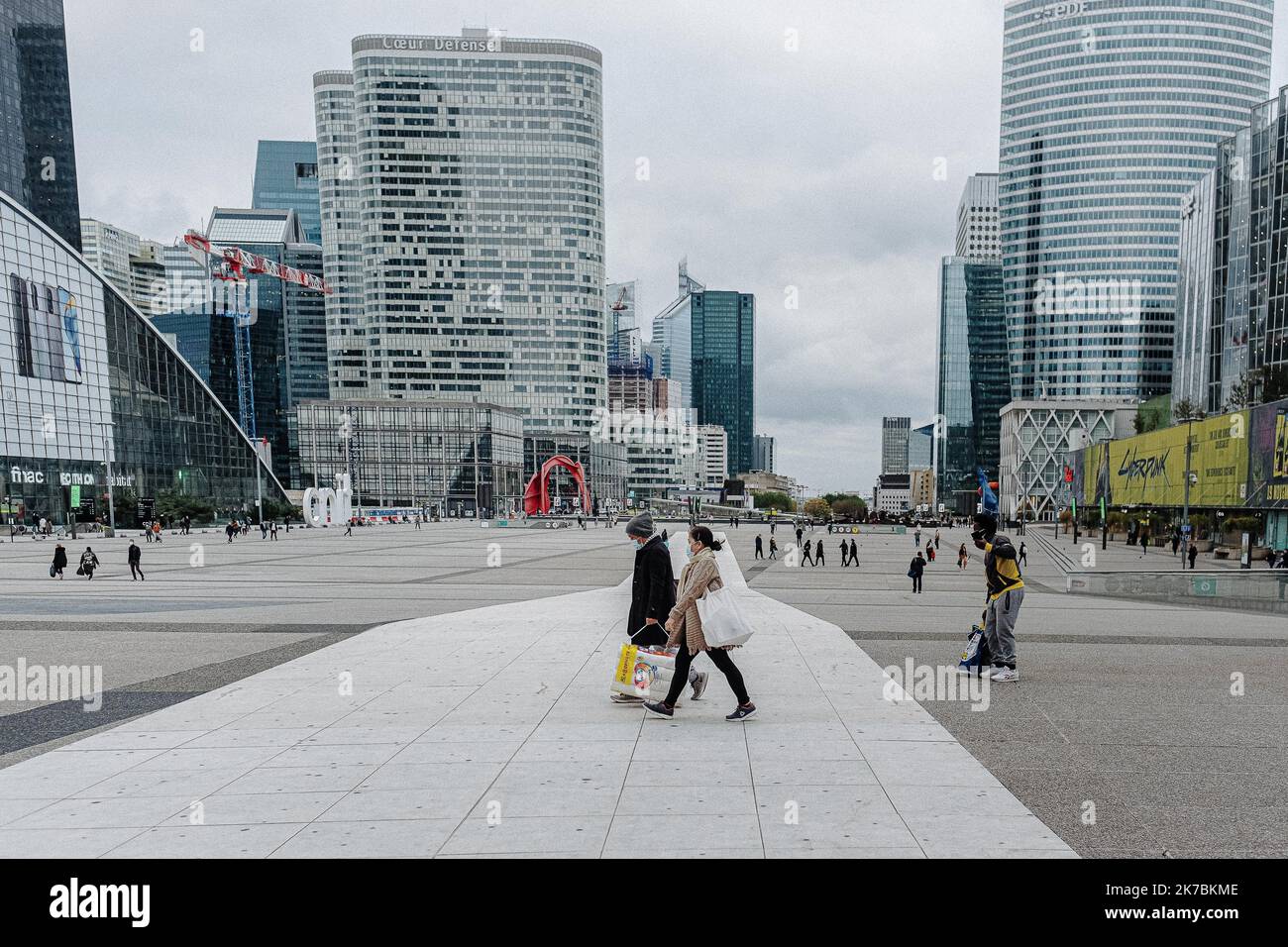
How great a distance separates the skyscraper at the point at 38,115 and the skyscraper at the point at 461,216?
5649 cm

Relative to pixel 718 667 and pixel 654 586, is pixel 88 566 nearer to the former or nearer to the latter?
pixel 654 586

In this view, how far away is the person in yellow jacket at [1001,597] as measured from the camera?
8273 millimetres

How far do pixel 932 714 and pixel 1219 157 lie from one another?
95.9 m

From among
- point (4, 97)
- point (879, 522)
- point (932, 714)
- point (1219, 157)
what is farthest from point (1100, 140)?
point (4, 97)

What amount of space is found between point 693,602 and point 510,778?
2.15 metres

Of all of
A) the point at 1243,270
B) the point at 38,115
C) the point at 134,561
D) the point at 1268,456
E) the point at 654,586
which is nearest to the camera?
the point at 654,586

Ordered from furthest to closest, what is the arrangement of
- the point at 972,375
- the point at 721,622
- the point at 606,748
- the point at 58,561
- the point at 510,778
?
1. the point at 972,375
2. the point at 58,561
3. the point at 721,622
4. the point at 606,748
5. the point at 510,778

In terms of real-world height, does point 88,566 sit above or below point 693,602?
below

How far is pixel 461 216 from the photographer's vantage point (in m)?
143

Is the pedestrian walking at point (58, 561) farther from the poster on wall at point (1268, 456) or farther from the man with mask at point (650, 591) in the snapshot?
the poster on wall at point (1268, 456)

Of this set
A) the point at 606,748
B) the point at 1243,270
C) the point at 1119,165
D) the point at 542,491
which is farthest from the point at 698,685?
the point at 1119,165

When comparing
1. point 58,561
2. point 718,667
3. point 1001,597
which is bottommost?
point 58,561

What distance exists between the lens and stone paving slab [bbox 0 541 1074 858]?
4.35 m
